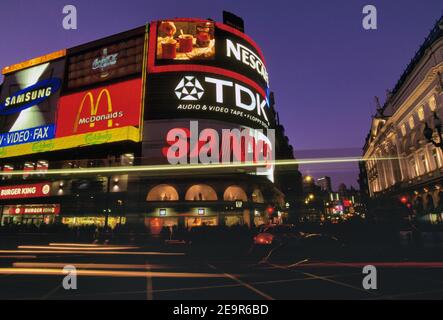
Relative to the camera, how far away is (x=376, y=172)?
207 feet

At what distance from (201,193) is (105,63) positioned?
26.3 meters

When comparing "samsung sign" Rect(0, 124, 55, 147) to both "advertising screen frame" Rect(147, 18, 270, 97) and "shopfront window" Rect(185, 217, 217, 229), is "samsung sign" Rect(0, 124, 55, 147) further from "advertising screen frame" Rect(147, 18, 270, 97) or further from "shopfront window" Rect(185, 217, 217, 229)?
"shopfront window" Rect(185, 217, 217, 229)

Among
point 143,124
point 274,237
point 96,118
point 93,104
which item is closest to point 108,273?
point 274,237

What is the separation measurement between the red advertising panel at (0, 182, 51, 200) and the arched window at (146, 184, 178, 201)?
54.4 feet

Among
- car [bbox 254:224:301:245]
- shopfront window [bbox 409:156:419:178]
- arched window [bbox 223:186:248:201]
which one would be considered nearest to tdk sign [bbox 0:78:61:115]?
arched window [bbox 223:186:248:201]

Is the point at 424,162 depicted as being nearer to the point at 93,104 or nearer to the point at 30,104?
the point at 93,104

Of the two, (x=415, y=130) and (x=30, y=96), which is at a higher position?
(x=30, y=96)

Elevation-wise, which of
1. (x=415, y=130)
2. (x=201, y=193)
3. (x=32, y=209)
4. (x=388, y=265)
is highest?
(x=415, y=130)

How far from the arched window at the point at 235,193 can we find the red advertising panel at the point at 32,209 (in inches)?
974

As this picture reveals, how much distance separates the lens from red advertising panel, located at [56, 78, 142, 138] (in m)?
38.6

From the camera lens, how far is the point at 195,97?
38.0 m

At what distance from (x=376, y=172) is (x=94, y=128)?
59416 millimetres

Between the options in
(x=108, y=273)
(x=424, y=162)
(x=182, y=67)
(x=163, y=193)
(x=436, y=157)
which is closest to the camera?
(x=108, y=273)

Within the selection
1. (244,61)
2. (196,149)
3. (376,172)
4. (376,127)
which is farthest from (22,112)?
(376,172)
